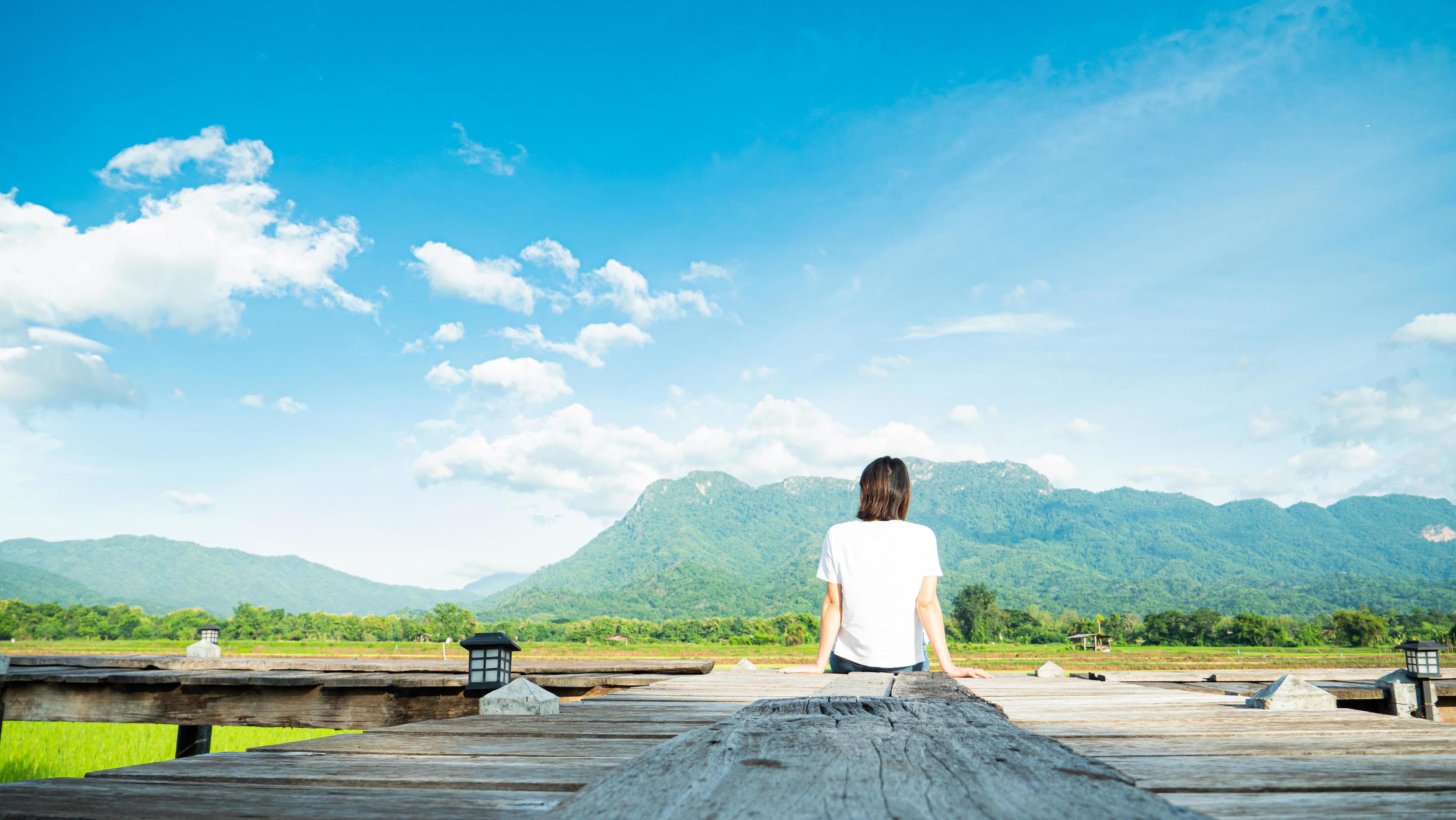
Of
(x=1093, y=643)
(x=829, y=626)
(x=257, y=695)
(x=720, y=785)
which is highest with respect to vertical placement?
(x=720, y=785)

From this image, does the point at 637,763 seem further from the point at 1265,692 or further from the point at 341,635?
the point at 341,635

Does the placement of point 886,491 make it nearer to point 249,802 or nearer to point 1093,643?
point 249,802

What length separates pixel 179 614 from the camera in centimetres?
8506

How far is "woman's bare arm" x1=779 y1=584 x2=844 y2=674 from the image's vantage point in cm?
387

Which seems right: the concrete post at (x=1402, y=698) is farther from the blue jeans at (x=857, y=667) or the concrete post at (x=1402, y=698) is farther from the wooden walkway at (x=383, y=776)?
the wooden walkway at (x=383, y=776)

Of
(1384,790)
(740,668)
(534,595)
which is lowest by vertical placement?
(534,595)

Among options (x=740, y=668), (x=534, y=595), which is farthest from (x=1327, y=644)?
(x=534, y=595)

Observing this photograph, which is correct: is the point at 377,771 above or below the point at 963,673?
above

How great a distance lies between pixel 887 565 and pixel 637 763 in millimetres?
3007

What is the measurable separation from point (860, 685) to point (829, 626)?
1012 mm

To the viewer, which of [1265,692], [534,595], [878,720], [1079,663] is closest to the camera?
[878,720]

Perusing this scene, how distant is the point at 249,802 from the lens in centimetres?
111

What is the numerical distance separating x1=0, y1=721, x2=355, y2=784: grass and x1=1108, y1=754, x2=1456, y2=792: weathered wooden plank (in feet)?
27.8

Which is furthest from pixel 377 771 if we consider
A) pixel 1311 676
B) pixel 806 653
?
pixel 806 653
